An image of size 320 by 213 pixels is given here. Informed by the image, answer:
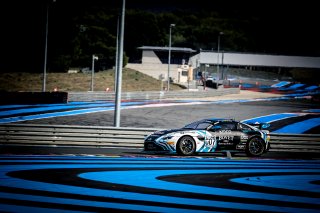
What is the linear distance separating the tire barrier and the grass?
45229 mm

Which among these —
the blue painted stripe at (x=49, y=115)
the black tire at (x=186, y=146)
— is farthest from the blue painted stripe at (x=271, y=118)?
the black tire at (x=186, y=146)

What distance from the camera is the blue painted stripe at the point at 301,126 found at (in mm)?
28587

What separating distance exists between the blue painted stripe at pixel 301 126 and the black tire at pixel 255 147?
10.6 meters

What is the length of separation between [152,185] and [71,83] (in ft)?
174

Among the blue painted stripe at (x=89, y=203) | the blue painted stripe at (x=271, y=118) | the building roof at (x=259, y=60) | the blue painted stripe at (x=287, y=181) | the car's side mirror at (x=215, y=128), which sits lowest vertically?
the blue painted stripe at (x=287, y=181)

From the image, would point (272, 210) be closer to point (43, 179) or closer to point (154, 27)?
point (43, 179)

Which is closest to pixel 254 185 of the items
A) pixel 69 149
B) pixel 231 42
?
pixel 69 149

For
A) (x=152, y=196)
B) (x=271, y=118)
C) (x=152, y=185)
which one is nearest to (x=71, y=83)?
(x=271, y=118)

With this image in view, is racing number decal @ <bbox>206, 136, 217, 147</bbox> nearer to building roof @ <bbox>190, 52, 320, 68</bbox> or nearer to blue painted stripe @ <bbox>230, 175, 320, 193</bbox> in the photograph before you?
blue painted stripe @ <bbox>230, 175, 320, 193</bbox>

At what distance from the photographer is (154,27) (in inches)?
4606

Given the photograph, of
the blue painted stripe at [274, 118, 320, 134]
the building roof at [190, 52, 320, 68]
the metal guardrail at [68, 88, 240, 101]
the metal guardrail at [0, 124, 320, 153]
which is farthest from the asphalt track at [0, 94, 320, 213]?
the building roof at [190, 52, 320, 68]

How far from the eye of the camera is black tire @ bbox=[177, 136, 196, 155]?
1702cm

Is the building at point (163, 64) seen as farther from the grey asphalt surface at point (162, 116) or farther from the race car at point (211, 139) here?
the race car at point (211, 139)

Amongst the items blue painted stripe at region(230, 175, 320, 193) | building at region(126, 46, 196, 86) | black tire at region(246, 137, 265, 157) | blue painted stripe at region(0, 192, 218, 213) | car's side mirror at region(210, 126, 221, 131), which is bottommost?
blue painted stripe at region(230, 175, 320, 193)
